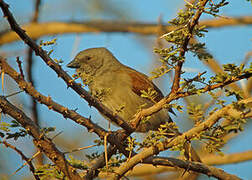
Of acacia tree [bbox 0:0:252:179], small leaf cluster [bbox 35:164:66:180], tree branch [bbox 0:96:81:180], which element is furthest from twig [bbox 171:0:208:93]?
small leaf cluster [bbox 35:164:66:180]

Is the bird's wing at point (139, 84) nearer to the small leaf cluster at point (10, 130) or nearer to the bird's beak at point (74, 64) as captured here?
the bird's beak at point (74, 64)

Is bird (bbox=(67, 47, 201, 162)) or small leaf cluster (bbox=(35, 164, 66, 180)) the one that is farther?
bird (bbox=(67, 47, 201, 162))

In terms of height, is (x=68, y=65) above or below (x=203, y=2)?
above

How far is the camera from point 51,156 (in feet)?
9.37

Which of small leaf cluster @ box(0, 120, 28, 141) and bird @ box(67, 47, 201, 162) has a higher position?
bird @ box(67, 47, 201, 162)

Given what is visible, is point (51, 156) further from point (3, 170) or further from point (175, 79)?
point (3, 170)

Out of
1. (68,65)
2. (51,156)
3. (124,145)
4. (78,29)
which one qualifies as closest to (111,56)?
(68,65)

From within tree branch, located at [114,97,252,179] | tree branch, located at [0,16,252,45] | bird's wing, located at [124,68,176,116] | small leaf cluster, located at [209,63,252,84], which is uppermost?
tree branch, located at [0,16,252,45]

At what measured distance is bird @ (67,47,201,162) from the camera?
16.6ft

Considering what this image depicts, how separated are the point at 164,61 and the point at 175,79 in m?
0.15

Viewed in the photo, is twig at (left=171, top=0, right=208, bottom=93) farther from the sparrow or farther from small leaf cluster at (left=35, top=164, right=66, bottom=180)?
the sparrow

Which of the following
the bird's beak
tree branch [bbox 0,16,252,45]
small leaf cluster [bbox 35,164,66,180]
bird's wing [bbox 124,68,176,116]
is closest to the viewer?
small leaf cluster [bbox 35,164,66,180]

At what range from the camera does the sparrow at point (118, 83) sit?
5070 mm

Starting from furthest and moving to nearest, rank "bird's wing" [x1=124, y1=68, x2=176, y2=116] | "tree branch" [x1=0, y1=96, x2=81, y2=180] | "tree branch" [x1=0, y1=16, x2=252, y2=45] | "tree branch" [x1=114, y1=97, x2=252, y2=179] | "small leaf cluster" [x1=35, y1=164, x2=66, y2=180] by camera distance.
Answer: "tree branch" [x1=0, y1=16, x2=252, y2=45] → "bird's wing" [x1=124, y1=68, x2=176, y2=116] → "small leaf cluster" [x1=35, y1=164, x2=66, y2=180] → "tree branch" [x1=0, y1=96, x2=81, y2=180] → "tree branch" [x1=114, y1=97, x2=252, y2=179]
